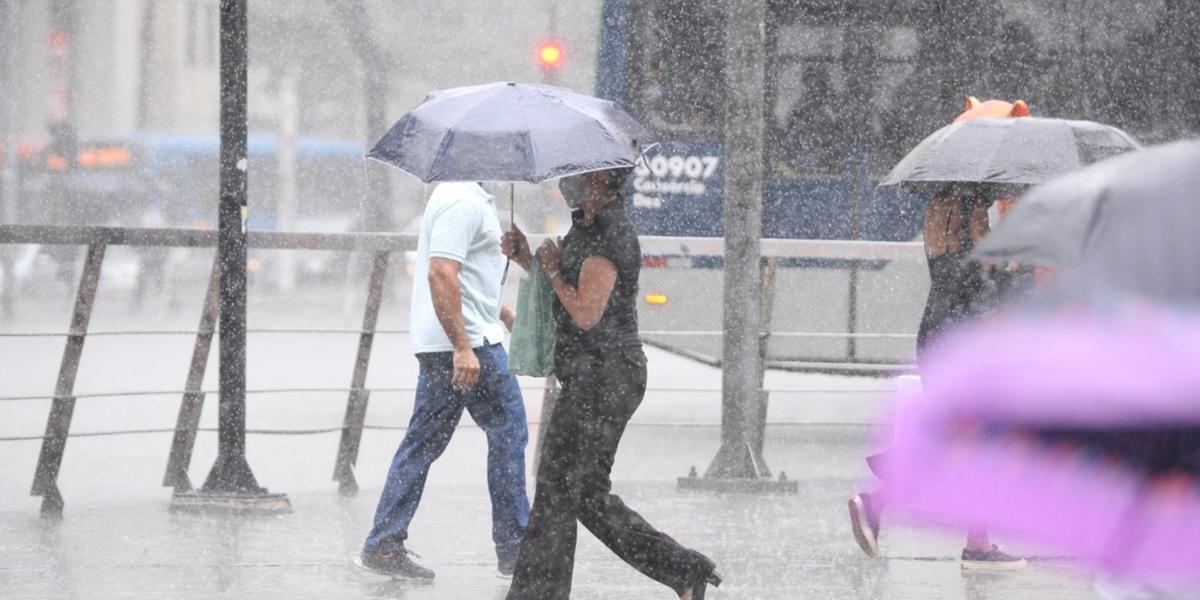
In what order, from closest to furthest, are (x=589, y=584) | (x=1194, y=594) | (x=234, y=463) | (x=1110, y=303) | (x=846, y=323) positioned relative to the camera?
(x=1110, y=303) → (x=1194, y=594) → (x=589, y=584) → (x=234, y=463) → (x=846, y=323)

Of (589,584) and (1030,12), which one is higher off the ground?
(1030,12)

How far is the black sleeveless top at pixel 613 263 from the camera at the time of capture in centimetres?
580

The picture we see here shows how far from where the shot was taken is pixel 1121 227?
3.04 meters

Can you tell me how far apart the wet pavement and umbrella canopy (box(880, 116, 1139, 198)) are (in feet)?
5.01

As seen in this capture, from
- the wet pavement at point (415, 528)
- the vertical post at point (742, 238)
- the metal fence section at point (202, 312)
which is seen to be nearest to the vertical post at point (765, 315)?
the metal fence section at point (202, 312)

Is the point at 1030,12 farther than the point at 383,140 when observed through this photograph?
Yes

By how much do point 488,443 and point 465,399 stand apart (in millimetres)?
192

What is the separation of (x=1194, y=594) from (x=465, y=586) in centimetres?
414

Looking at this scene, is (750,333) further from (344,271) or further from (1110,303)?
(344,271)

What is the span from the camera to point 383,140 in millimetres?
6562

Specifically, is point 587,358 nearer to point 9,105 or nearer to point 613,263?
point 613,263

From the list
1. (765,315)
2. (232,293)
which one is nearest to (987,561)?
(765,315)

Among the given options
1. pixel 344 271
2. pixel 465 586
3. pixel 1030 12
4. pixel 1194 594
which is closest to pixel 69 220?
pixel 344 271

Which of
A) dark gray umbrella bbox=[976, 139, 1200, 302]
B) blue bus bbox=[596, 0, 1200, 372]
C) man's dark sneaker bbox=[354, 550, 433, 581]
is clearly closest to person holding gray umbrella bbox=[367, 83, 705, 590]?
man's dark sneaker bbox=[354, 550, 433, 581]
